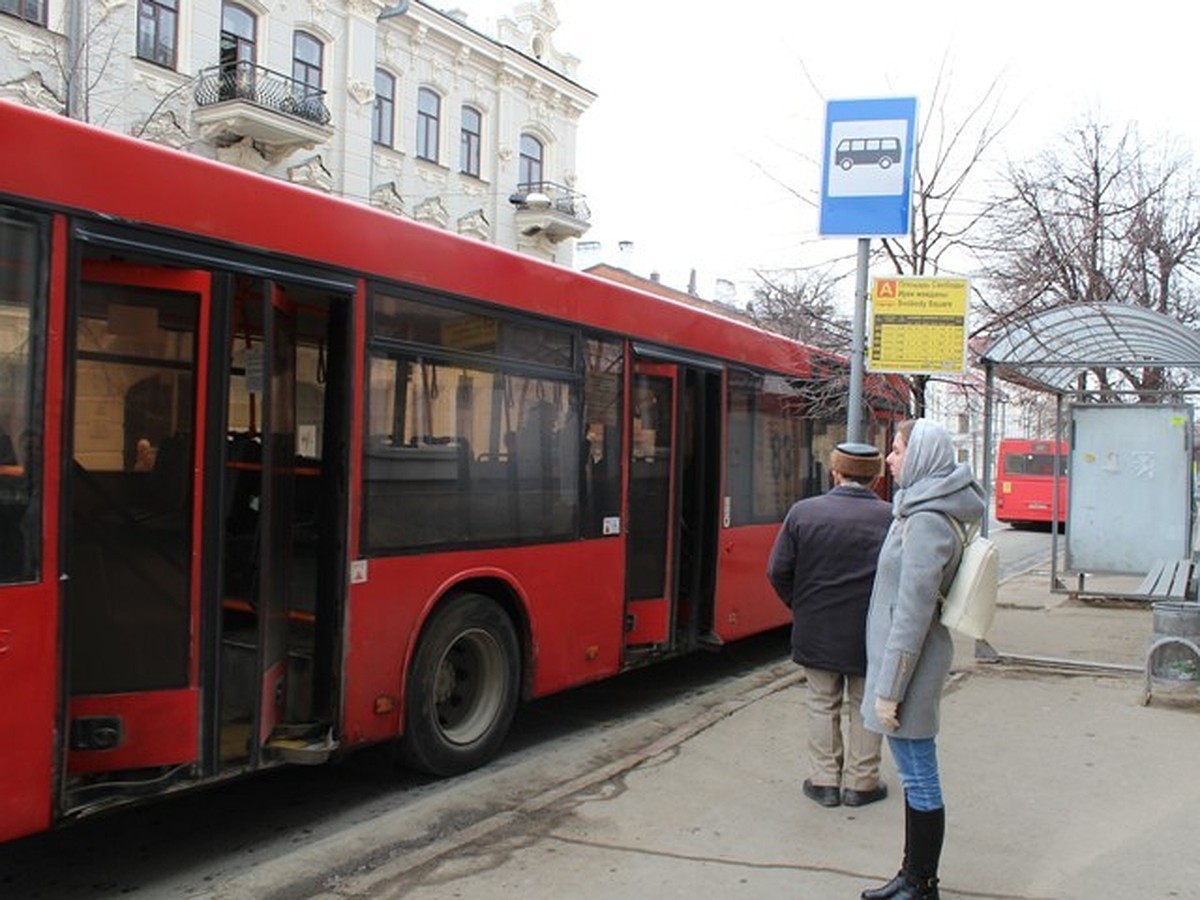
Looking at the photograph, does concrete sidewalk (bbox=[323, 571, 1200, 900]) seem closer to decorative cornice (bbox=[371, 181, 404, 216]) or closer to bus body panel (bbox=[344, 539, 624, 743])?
bus body panel (bbox=[344, 539, 624, 743])

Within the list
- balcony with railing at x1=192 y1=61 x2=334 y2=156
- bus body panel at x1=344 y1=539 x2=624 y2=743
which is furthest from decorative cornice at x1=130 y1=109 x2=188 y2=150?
bus body panel at x1=344 y1=539 x2=624 y2=743

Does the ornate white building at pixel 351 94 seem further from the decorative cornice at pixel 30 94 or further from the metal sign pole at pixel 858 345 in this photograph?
the metal sign pole at pixel 858 345

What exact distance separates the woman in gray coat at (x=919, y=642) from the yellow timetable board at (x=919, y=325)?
3513 mm

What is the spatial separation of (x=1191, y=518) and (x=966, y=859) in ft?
31.6

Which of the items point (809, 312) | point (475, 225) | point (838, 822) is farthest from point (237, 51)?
point (838, 822)

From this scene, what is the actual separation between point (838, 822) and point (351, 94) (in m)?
24.2

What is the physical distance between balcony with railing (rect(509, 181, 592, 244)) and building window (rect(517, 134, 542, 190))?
0.11m

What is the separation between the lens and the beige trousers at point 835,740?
492 centimetres

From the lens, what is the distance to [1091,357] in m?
10.0

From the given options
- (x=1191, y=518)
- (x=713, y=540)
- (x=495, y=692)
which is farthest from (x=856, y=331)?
(x=1191, y=518)

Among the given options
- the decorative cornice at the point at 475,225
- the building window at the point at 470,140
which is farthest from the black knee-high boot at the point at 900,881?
the building window at the point at 470,140

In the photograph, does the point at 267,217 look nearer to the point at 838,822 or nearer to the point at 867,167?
the point at 838,822

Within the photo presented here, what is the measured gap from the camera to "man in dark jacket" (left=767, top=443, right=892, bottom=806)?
481 cm

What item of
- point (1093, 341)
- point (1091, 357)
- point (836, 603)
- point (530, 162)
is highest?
point (530, 162)
